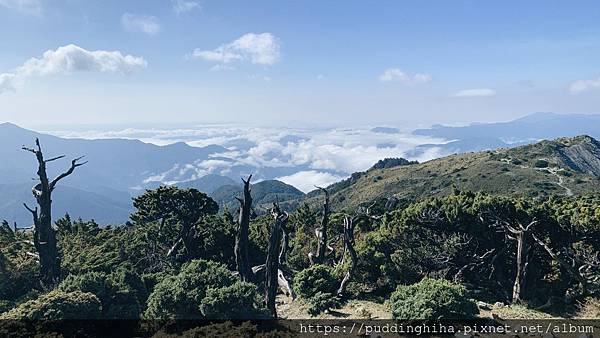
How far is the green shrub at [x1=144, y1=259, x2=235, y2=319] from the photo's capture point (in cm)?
1830

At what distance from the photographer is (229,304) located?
1748 centimetres

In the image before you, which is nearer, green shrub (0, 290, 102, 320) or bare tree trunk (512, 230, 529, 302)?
green shrub (0, 290, 102, 320)

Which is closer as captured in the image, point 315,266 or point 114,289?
point 114,289

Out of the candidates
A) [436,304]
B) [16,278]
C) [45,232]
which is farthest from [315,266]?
[16,278]

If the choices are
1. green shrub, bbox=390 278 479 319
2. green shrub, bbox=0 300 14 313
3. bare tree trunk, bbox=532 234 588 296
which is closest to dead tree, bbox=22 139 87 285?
green shrub, bbox=0 300 14 313

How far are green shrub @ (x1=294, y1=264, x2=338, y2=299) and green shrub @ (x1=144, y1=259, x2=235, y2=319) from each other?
5052 millimetres

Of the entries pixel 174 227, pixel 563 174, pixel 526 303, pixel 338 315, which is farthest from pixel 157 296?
pixel 563 174

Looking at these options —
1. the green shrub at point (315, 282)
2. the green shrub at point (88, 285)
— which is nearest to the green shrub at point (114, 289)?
the green shrub at point (88, 285)

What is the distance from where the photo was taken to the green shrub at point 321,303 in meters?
21.5

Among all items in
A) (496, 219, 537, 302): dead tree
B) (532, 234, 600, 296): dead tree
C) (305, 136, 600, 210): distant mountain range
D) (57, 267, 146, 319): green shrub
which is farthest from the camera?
(305, 136, 600, 210): distant mountain range

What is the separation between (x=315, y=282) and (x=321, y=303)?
5.54 ft

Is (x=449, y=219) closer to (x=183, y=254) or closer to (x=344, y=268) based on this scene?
(x=344, y=268)

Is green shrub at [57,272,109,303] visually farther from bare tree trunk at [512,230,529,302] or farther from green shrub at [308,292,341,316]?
bare tree trunk at [512,230,529,302]

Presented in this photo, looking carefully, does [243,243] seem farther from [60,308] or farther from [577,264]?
[577,264]
